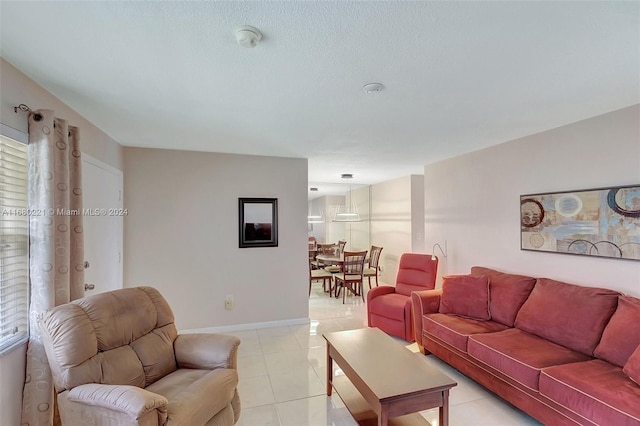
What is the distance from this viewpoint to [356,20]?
4.36 ft

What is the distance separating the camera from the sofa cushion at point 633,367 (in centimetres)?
177

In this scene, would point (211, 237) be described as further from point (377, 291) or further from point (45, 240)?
point (377, 291)

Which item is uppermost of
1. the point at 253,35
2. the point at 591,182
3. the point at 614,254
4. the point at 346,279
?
the point at 253,35

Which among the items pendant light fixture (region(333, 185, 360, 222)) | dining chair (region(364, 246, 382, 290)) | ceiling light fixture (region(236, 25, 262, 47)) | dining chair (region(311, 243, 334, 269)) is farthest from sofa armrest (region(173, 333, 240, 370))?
pendant light fixture (region(333, 185, 360, 222))

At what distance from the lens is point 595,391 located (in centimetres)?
172

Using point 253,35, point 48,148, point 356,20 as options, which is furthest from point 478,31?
point 48,148

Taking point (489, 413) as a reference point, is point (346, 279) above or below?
above

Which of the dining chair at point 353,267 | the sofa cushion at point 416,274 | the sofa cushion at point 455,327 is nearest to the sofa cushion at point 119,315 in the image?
the sofa cushion at point 455,327

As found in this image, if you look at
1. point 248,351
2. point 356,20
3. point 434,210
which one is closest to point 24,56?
point 356,20

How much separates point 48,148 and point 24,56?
1.69ft

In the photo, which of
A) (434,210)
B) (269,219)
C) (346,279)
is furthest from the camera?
(346,279)

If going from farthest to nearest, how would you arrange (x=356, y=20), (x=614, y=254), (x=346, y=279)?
(x=346, y=279) < (x=614, y=254) < (x=356, y=20)

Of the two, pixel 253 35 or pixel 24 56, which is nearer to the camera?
pixel 253 35

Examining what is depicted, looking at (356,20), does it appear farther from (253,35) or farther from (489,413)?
(489,413)
